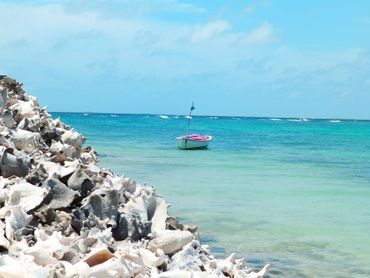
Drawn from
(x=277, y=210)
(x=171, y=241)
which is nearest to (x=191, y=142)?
(x=277, y=210)

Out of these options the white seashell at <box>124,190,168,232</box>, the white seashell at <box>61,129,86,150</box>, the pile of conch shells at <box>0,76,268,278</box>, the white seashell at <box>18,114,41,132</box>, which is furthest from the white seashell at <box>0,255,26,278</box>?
the white seashell at <box>61,129,86,150</box>

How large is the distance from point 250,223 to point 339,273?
2.74m

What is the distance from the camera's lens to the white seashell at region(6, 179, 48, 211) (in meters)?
4.17

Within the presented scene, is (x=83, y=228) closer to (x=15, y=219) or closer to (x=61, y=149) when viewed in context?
(x=15, y=219)

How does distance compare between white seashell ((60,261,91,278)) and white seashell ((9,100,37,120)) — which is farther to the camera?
white seashell ((9,100,37,120))

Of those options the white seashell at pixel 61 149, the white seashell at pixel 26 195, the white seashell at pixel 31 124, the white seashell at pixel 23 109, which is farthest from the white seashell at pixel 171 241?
the white seashell at pixel 23 109

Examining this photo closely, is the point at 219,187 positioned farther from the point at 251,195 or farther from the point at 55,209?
the point at 55,209

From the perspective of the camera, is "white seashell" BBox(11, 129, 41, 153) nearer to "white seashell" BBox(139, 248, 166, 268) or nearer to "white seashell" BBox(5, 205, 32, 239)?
"white seashell" BBox(5, 205, 32, 239)

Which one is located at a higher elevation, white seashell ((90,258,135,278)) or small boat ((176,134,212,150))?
white seashell ((90,258,135,278))

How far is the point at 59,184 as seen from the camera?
14.8ft

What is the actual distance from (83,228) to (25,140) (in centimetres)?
207

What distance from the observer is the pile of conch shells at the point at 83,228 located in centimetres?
331

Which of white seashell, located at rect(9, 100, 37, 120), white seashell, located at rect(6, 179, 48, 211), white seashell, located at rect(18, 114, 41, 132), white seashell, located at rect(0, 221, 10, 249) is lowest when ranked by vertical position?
white seashell, located at rect(0, 221, 10, 249)

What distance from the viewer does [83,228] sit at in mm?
4027
